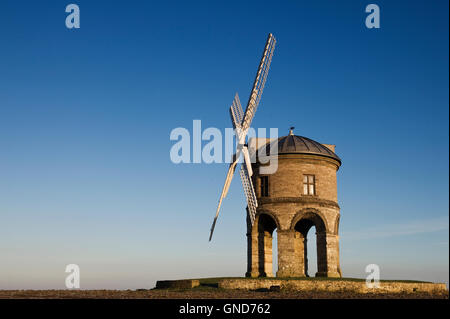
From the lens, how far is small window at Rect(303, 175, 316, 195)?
116 feet

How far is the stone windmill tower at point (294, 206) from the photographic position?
114 feet

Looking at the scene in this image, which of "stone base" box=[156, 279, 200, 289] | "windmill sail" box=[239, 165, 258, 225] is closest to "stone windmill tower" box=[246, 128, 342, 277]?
"windmill sail" box=[239, 165, 258, 225]

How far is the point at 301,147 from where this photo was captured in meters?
35.8

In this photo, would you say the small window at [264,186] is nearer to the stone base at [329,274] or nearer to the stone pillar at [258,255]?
the stone pillar at [258,255]

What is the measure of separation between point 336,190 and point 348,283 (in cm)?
961

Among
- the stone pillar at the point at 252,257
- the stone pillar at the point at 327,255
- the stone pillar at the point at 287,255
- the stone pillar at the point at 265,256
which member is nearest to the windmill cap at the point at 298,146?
the stone pillar at the point at 287,255

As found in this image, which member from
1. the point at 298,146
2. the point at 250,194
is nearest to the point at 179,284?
the point at 250,194
